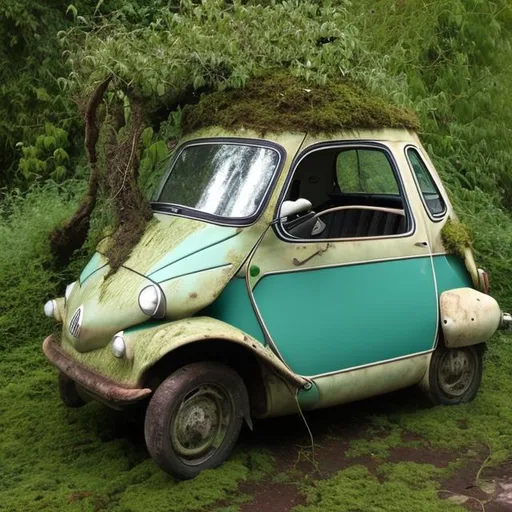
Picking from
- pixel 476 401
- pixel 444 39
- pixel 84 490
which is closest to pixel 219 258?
pixel 84 490

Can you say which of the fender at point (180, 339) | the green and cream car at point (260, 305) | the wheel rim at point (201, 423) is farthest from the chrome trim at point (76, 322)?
the wheel rim at point (201, 423)

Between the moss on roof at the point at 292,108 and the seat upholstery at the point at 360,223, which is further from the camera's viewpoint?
the seat upholstery at the point at 360,223

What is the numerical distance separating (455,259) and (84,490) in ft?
9.18

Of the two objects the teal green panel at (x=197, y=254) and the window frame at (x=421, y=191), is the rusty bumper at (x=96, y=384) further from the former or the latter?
the window frame at (x=421, y=191)

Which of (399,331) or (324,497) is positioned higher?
(399,331)

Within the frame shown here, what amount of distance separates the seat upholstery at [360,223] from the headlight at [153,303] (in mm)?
1505

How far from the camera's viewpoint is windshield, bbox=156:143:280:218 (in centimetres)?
509

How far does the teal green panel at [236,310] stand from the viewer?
4812 millimetres

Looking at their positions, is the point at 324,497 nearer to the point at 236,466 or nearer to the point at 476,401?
the point at 236,466

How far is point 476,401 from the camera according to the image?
5.95 meters

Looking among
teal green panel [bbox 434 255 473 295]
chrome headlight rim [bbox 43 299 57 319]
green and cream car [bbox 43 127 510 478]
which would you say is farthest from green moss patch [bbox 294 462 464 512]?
chrome headlight rim [bbox 43 299 57 319]

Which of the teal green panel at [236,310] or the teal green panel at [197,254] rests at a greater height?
the teal green panel at [197,254]

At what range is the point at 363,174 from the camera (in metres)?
6.38

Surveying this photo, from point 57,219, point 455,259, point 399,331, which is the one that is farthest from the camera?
point 57,219
